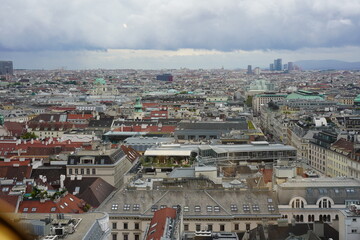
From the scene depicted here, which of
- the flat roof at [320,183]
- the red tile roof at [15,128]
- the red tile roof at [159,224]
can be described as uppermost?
the red tile roof at [159,224]

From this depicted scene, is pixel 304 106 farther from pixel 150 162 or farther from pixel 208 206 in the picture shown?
pixel 208 206

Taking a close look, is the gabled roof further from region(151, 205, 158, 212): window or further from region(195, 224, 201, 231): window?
region(195, 224, 201, 231): window

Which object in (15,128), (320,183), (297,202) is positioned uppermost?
(320,183)

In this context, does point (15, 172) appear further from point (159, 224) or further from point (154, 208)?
point (159, 224)

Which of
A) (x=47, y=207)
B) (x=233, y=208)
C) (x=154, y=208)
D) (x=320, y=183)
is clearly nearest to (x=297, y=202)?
(x=320, y=183)

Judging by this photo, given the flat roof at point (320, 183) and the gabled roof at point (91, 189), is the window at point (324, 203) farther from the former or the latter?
the gabled roof at point (91, 189)

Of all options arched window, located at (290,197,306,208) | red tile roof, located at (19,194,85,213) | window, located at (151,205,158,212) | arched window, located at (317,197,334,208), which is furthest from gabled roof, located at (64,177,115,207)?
arched window, located at (317,197,334,208)

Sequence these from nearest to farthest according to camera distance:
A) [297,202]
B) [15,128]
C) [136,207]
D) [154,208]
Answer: [154,208]
[136,207]
[297,202]
[15,128]

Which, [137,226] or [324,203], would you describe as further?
[324,203]

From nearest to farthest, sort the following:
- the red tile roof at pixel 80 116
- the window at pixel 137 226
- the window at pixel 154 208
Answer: the window at pixel 137 226 < the window at pixel 154 208 < the red tile roof at pixel 80 116

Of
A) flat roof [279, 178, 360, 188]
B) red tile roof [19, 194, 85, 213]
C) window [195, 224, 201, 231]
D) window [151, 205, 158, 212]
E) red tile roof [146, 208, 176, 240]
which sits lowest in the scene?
window [195, 224, 201, 231]

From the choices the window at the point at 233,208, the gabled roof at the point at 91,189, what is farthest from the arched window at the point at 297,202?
the gabled roof at the point at 91,189

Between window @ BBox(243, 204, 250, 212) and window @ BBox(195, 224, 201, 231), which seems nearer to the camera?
window @ BBox(195, 224, 201, 231)
